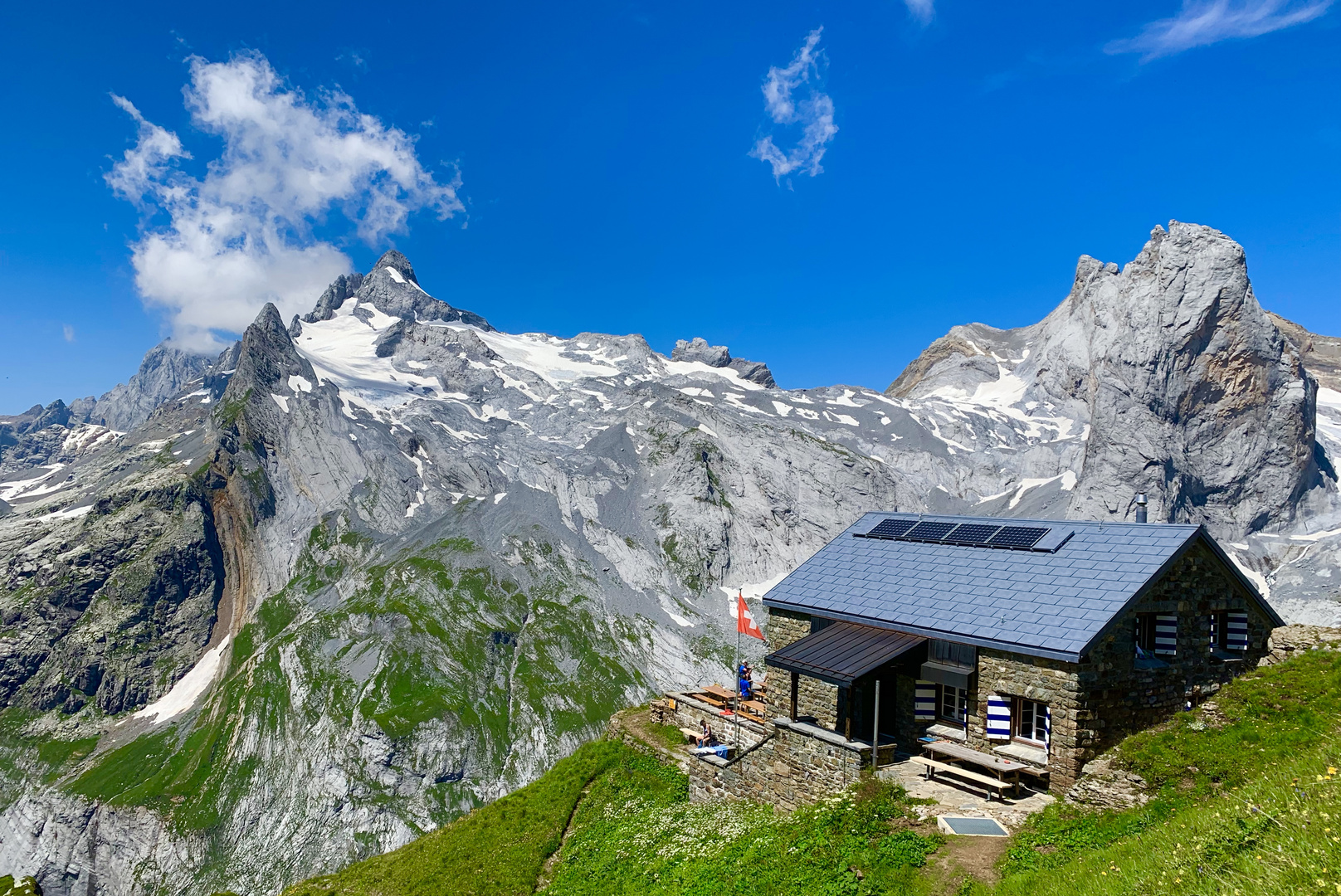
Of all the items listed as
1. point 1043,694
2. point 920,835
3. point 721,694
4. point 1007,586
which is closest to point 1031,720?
point 1043,694

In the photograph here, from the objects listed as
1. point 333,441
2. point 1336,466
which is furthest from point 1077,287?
point 333,441

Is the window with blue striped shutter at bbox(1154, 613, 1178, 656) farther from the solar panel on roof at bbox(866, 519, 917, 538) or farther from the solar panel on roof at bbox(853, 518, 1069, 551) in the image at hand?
the solar panel on roof at bbox(866, 519, 917, 538)

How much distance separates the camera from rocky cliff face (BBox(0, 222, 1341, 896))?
9381 cm

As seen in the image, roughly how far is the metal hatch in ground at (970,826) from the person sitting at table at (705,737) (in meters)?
10.7

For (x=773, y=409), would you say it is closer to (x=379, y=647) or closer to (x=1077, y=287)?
(x=1077, y=287)

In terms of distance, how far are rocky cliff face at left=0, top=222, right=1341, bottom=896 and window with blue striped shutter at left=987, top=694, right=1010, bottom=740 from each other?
83230 millimetres

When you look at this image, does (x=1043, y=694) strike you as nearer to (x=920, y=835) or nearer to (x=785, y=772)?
(x=920, y=835)

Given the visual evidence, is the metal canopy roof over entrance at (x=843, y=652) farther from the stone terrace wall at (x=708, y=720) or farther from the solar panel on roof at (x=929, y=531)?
the solar panel on roof at (x=929, y=531)

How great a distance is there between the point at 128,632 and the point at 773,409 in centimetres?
14259

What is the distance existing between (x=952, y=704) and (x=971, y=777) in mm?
3407

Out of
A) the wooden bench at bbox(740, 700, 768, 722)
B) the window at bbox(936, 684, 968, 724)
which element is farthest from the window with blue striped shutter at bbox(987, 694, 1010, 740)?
the wooden bench at bbox(740, 700, 768, 722)

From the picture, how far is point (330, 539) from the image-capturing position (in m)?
136

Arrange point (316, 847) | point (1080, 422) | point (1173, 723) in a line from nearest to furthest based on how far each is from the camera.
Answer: point (1173, 723)
point (316, 847)
point (1080, 422)

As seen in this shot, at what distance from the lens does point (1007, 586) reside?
74.2ft
